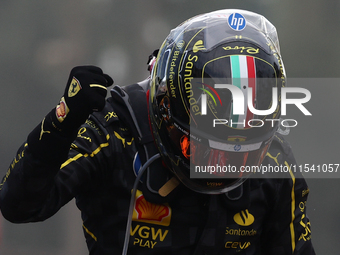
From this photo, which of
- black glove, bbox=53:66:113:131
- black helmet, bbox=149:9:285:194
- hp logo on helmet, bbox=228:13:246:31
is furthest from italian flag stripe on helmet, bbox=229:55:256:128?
black glove, bbox=53:66:113:131

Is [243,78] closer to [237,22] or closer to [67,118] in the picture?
[237,22]

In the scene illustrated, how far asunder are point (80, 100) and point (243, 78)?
0.33 meters

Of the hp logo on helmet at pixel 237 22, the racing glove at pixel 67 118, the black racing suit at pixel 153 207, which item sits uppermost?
the hp logo on helmet at pixel 237 22

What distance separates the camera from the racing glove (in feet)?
2.62

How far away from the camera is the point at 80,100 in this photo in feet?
2.62

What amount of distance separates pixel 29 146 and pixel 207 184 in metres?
0.39

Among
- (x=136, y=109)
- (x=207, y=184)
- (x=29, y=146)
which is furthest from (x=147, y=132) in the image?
(x=29, y=146)

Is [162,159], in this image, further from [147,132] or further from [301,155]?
[301,155]

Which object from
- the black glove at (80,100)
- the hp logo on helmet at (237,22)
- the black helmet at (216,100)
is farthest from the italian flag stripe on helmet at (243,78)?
the black glove at (80,100)

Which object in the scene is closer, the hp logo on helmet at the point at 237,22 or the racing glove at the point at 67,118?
the racing glove at the point at 67,118

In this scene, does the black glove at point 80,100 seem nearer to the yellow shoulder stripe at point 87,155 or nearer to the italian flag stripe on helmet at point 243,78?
the yellow shoulder stripe at point 87,155

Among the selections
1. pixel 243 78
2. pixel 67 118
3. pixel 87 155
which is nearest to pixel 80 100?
pixel 67 118

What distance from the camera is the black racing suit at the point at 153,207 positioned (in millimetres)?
976

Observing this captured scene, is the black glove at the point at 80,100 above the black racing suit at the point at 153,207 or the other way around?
above
